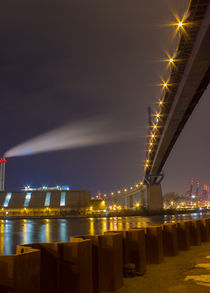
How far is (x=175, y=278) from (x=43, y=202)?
135 meters

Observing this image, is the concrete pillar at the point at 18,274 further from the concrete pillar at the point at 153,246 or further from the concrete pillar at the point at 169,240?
the concrete pillar at the point at 169,240

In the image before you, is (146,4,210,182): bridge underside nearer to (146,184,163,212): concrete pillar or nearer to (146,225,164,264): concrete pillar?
(146,225,164,264): concrete pillar

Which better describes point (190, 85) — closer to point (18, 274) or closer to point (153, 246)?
point (153, 246)

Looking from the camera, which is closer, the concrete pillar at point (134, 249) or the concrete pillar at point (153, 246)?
the concrete pillar at point (134, 249)

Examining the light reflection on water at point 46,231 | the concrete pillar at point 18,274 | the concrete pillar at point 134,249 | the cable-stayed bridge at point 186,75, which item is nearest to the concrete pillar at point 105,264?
the concrete pillar at point 134,249

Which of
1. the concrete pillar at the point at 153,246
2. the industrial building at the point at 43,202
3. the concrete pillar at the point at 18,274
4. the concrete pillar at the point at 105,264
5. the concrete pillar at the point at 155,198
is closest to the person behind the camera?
the concrete pillar at the point at 18,274

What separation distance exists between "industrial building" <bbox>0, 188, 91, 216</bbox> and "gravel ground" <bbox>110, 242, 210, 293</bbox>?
4876 inches

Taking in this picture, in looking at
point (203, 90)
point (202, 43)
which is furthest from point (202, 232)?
point (203, 90)

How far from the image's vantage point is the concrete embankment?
444cm

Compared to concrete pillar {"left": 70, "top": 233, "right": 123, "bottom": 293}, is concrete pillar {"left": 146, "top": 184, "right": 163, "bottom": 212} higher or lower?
higher

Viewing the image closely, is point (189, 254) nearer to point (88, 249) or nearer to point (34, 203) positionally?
point (88, 249)

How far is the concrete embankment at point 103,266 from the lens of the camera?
444 cm

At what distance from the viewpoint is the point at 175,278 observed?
7.33 metres

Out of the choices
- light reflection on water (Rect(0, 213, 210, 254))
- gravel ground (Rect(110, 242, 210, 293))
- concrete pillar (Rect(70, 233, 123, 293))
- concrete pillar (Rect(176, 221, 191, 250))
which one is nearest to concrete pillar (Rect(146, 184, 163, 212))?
light reflection on water (Rect(0, 213, 210, 254))
